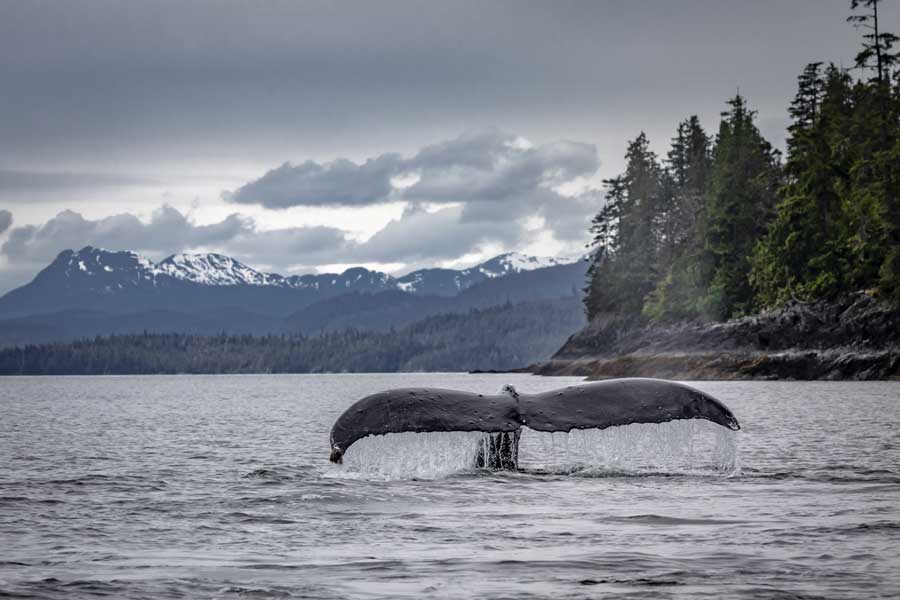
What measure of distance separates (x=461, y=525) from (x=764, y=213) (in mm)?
76436

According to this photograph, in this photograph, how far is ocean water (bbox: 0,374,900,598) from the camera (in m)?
8.59

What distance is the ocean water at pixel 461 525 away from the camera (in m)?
8.59

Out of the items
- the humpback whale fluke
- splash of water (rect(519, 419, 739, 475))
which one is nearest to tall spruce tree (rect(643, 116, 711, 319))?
splash of water (rect(519, 419, 739, 475))

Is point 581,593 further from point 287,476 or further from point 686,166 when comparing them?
point 686,166

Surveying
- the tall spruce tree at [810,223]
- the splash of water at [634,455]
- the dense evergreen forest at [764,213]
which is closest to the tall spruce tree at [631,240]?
the dense evergreen forest at [764,213]

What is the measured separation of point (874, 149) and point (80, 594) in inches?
2652

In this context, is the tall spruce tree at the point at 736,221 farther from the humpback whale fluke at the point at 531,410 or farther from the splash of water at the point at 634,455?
the humpback whale fluke at the point at 531,410

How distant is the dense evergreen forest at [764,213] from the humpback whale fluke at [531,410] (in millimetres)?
51958

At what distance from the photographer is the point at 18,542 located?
11156 mm

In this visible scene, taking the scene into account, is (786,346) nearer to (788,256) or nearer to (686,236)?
(788,256)

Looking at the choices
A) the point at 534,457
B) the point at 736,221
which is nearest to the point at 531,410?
the point at 534,457

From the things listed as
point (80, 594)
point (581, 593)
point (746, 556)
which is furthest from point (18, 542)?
point (746, 556)

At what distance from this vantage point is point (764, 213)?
83562mm

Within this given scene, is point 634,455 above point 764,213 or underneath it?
underneath
